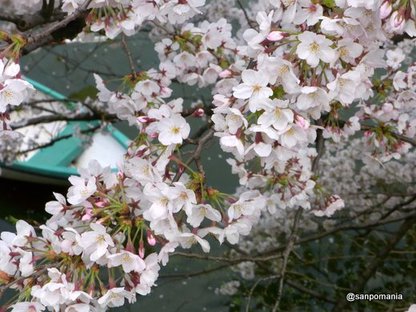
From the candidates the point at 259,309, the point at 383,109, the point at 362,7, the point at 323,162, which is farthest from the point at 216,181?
the point at 362,7

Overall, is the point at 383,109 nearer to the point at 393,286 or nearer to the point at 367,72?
the point at 367,72

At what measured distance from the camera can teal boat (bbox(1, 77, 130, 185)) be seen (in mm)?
3642

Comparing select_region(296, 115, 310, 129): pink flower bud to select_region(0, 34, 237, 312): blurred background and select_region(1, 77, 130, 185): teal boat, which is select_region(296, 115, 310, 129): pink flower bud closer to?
select_region(0, 34, 237, 312): blurred background

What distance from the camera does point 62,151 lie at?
3936mm

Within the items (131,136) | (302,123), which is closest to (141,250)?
(302,123)

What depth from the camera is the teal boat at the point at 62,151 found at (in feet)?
11.9

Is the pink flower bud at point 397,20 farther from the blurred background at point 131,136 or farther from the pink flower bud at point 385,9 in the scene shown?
the blurred background at point 131,136

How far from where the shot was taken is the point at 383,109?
5.21 feet

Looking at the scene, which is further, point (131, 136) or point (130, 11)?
point (131, 136)

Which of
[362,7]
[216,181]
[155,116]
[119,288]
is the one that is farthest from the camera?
[216,181]

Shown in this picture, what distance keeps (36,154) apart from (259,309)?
1.75 m

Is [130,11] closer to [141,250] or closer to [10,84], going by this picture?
[10,84]

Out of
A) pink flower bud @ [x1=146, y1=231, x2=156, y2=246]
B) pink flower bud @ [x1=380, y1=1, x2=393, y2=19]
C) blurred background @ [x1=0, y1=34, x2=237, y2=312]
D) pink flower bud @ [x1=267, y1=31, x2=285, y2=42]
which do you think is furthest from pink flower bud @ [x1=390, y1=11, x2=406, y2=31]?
blurred background @ [x1=0, y1=34, x2=237, y2=312]

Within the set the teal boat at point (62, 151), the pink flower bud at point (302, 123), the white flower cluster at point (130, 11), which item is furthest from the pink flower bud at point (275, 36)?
the teal boat at point (62, 151)
